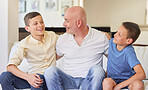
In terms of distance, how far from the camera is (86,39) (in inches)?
80.3

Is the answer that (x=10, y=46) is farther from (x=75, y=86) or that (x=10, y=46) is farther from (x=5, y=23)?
(x=75, y=86)

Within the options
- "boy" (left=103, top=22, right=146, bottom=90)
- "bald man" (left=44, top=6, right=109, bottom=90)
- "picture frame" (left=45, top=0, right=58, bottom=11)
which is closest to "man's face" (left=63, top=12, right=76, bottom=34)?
"bald man" (left=44, top=6, right=109, bottom=90)

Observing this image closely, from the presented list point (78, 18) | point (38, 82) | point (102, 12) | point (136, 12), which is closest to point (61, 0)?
point (102, 12)

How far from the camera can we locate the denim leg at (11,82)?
187 cm

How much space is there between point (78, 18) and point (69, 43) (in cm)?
22

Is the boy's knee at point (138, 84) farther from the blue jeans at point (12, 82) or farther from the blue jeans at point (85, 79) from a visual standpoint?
the blue jeans at point (12, 82)

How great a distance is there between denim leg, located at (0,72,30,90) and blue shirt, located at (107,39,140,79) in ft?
2.20

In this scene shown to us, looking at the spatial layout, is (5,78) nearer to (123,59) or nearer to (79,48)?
(79,48)

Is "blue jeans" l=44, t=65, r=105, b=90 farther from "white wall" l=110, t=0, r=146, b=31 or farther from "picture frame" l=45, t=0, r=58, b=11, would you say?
"picture frame" l=45, t=0, r=58, b=11

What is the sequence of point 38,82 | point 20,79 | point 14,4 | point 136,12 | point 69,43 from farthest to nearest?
point 136,12 → point 14,4 → point 69,43 → point 20,79 → point 38,82

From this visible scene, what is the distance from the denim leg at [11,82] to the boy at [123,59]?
64cm

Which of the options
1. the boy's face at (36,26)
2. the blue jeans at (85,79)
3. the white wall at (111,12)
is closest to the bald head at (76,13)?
the boy's face at (36,26)

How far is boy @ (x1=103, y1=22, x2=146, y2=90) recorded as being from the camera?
1.77 meters

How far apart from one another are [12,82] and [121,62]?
836 mm
